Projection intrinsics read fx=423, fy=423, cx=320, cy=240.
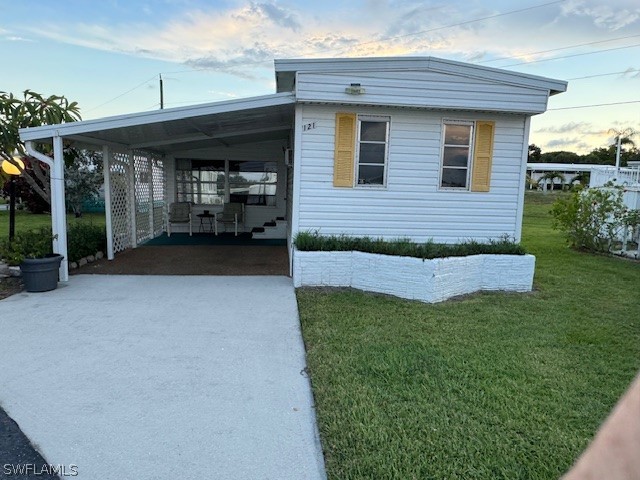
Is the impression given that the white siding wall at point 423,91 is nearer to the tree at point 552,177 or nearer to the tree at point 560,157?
the tree at point 552,177

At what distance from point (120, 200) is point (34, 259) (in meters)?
3.25

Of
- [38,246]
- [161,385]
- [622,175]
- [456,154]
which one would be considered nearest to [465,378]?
[161,385]

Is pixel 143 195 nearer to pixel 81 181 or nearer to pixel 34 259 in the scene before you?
pixel 34 259

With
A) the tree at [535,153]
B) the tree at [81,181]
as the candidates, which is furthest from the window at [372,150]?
the tree at [535,153]

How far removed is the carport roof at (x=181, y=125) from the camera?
604 cm

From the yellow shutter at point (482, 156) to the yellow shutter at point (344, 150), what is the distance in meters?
2.04

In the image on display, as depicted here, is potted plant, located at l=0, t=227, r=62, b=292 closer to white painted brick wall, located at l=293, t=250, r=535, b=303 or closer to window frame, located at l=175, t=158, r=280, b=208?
white painted brick wall, located at l=293, t=250, r=535, b=303

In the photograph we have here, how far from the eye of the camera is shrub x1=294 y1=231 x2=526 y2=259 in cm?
616

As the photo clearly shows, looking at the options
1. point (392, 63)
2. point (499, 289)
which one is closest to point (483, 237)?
point (499, 289)

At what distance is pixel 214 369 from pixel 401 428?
5.55 ft

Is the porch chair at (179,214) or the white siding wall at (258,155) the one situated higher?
the white siding wall at (258,155)

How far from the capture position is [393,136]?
22.1ft

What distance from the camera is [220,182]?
12.3 m

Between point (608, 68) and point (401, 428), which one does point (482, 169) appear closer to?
point (401, 428)
